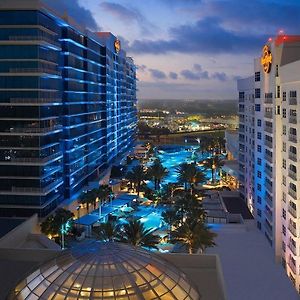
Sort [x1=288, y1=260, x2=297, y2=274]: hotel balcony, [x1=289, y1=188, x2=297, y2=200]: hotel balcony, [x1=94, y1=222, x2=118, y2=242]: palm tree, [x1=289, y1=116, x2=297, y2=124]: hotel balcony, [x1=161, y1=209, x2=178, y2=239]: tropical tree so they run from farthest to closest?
[x1=161, y1=209, x2=178, y2=239]: tropical tree, [x1=94, y1=222, x2=118, y2=242]: palm tree, [x1=289, y1=116, x2=297, y2=124]: hotel balcony, [x1=289, y1=188, x2=297, y2=200]: hotel balcony, [x1=288, y1=260, x2=297, y2=274]: hotel balcony

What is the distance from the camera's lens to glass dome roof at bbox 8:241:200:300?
1323cm

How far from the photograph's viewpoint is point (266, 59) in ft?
155

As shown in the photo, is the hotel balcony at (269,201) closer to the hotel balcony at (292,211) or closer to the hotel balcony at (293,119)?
the hotel balcony at (292,211)

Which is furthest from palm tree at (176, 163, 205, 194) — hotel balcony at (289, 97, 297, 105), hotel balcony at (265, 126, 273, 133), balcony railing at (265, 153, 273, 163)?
hotel balcony at (289, 97, 297, 105)

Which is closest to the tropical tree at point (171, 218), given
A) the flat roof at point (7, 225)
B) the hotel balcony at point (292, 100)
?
the flat roof at point (7, 225)

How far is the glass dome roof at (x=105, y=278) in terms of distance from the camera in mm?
13227

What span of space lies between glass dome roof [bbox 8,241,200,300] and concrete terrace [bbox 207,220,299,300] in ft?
70.9

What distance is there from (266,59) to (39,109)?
24552mm

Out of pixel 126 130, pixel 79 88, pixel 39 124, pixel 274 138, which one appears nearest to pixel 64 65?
pixel 79 88

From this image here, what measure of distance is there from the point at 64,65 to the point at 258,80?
24.7 m

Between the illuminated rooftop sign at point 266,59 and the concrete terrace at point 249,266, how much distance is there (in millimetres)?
17698

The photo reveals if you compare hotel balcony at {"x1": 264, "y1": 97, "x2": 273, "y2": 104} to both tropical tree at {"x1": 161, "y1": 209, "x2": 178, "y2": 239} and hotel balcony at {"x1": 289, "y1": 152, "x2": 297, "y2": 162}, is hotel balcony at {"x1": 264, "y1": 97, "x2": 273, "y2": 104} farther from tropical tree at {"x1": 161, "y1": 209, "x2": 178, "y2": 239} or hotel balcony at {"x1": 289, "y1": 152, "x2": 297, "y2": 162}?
tropical tree at {"x1": 161, "y1": 209, "x2": 178, "y2": 239}

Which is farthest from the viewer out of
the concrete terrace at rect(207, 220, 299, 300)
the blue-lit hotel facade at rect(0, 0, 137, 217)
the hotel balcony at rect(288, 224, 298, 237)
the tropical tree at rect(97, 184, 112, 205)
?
the tropical tree at rect(97, 184, 112, 205)

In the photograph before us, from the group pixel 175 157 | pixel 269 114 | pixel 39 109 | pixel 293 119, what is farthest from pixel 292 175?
pixel 175 157
